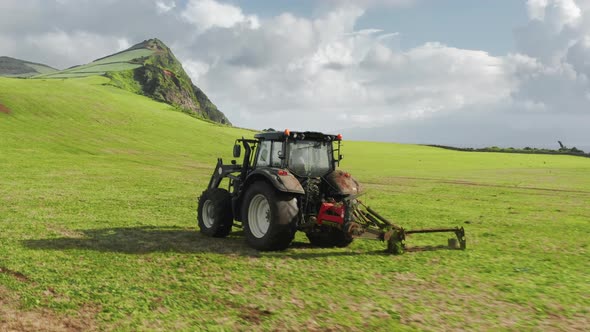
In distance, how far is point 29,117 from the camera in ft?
155

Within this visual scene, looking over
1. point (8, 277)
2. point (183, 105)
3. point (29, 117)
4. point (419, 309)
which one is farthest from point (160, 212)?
point (183, 105)

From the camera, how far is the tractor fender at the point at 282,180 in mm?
8523

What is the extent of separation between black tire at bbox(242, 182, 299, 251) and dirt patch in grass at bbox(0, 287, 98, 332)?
144 inches

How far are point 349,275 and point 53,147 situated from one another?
35656 millimetres

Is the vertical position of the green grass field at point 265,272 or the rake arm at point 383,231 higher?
the rake arm at point 383,231

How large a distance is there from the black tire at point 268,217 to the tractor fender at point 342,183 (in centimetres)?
110

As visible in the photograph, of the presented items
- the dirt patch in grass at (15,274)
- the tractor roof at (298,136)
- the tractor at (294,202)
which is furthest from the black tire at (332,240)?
the dirt patch in grass at (15,274)

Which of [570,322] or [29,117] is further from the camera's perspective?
[29,117]

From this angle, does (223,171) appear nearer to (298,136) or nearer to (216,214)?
(216,214)

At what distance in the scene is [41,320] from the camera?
525cm

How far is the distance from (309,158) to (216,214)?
240 cm

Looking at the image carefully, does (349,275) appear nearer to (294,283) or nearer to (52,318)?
(294,283)

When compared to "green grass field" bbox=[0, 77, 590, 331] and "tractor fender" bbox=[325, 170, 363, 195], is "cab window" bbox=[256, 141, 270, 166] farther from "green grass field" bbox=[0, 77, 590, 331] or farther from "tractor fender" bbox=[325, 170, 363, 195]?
"green grass field" bbox=[0, 77, 590, 331]

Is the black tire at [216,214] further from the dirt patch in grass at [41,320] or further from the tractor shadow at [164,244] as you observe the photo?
the dirt patch in grass at [41,320]
